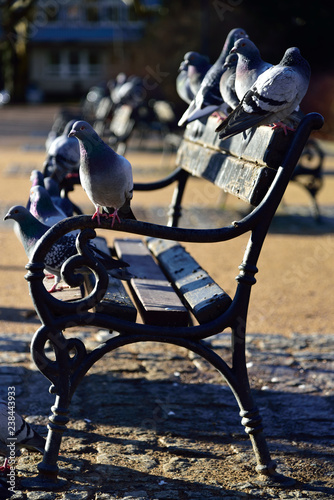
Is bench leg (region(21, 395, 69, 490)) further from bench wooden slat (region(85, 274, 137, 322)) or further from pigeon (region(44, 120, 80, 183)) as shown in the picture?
pigeon (region(44, 120, 80, 183))

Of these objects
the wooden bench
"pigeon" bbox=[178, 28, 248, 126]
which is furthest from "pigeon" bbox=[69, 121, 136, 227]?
"pigeon" bbox=[178, 28, 248, 126]

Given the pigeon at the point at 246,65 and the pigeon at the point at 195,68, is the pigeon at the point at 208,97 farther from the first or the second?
the pigeon at the point at 195,68

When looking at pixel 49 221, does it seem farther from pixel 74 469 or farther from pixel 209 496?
pixel 209 496

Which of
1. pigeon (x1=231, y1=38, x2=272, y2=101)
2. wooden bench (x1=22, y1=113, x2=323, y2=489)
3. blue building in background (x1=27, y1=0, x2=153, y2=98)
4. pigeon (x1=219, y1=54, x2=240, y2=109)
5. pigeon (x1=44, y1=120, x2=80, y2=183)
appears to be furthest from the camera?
blue building in background (x1=27, y1=0, x2=153, y2=98)

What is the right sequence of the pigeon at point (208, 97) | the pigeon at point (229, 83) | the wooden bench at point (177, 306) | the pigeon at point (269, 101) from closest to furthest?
the wooden bench at point (177, 306) < the pigeon at point (269, 101) < the pigeon at point (229, 83) < the pigeon at point (208, 97)

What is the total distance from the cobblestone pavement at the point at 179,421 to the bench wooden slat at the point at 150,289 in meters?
0.63

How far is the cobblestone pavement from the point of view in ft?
9.41

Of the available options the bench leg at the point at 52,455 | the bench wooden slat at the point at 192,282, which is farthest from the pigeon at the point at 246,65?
the bench leg at the point at 52,455

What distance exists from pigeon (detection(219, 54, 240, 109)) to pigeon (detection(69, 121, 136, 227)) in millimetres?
1160

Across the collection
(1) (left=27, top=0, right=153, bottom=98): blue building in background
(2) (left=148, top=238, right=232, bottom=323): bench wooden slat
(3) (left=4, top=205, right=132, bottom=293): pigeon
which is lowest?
Answer: (2) (left=148, top=238, right=232, bottom=323): bench wooden slat

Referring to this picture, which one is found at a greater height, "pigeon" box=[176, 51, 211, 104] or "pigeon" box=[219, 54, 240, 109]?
"pigeon" box=[176, 51, 211, 104]

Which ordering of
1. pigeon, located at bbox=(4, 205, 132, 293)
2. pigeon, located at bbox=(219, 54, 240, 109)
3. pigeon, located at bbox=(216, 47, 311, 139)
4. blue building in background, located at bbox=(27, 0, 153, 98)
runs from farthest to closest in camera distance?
blue building in background, located at bbox=(27, 0, 153, 98)
pigeon, located at bbox=(219, 54, 240, 109)
pigeon, located at bbox=(4, 205, 132, 293)
pigeon, located at bbox=(216, 47, 311, 139)

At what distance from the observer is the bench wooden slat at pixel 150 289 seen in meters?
3.00

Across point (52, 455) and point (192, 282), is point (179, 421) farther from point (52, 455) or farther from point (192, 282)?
point (52, 455)
